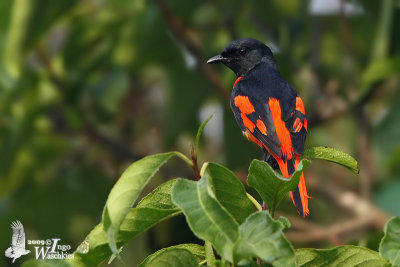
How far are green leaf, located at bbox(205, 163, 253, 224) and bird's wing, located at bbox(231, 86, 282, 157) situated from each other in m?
0.79

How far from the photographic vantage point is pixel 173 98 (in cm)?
496

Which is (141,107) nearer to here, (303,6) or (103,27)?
(103,27)

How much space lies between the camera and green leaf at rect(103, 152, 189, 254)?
155 cm

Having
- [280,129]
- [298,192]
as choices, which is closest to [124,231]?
[298,192]

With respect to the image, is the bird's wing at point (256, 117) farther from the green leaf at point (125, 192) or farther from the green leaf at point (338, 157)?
the green leaf at point (125, 192)

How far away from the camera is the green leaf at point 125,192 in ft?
5.08

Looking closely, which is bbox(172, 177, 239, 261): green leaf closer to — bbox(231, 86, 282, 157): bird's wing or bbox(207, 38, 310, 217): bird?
bbox(207, 38, 310, 217): bird

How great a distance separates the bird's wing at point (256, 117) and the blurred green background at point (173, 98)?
1759 millimetres

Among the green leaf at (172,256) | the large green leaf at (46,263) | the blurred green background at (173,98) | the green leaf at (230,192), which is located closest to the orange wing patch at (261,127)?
the green leaf at (230,192)

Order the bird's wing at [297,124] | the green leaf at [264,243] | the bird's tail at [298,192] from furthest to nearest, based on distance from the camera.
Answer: the bird's wing at [297,124] < the bird's tail at [298,192] < the green leaf at [264,243]

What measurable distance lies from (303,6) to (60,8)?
4.98 feet

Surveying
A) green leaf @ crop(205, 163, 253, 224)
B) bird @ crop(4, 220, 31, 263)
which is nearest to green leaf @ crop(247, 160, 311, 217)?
green leaf @ crop(205, 163, 253, 224)

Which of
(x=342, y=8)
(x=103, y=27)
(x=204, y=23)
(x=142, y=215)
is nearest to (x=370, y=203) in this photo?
(x=342, y=8)

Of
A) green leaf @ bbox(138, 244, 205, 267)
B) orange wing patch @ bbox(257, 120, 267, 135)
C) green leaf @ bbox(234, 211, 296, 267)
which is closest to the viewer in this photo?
green leaf @ bbox(234, 211, 296, 267)
